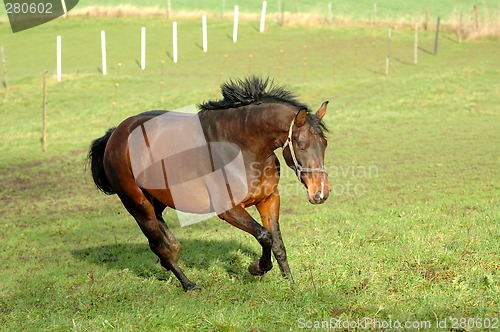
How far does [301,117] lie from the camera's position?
696cm

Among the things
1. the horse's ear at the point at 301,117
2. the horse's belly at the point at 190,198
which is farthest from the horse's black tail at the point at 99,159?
the horse's ear at the point at 301,117

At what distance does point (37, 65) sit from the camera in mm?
35688

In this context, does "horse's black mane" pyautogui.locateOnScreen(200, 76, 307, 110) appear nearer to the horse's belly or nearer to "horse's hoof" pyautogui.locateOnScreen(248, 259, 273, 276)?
the horse's belly

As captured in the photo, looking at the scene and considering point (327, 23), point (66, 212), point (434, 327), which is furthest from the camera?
point (327, 23)

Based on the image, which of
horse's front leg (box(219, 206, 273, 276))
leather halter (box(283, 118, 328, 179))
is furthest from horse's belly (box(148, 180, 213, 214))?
leather halter (box(283, 118, 328, 179))

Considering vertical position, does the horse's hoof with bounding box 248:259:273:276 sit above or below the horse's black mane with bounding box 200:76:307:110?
below

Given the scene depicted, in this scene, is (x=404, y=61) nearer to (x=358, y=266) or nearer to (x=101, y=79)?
(x=101, y=79)

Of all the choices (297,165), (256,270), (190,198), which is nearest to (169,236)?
(190,198)

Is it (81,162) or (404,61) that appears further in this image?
(404,61)

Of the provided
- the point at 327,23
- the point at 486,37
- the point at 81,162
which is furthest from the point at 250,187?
the point at 327,23

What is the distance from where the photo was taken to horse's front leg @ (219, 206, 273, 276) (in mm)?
7125

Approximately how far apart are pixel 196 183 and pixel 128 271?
183 centimetres

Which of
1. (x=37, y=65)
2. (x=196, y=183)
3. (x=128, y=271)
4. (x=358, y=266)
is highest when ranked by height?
(x=196, y=183)

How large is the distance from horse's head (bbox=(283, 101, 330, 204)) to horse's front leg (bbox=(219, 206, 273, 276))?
25.2 inches
